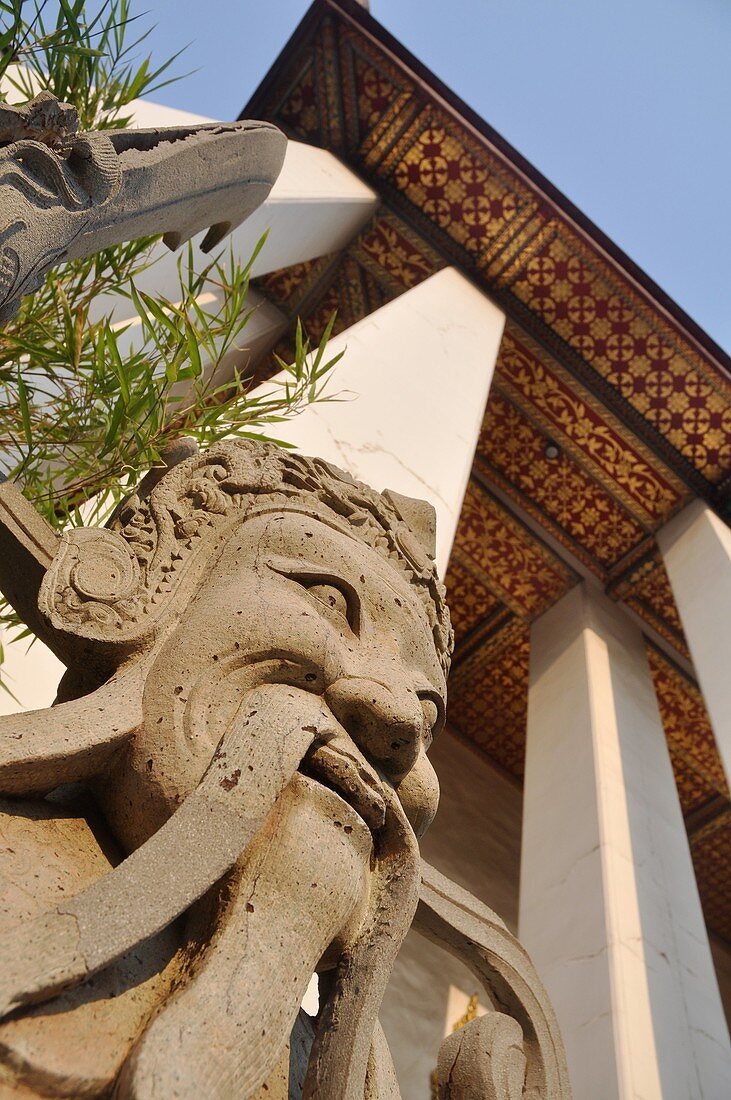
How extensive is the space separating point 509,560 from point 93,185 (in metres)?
3.97

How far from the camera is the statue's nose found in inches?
29.8

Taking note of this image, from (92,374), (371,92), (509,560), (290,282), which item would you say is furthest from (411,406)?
(290,282)

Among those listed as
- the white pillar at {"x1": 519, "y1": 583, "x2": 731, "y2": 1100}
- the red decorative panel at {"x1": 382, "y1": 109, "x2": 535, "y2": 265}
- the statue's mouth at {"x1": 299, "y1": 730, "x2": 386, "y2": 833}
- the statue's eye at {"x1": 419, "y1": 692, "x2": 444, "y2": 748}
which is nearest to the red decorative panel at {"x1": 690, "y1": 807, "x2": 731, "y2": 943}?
the white pillar at {"x1": 519, "y1": 583, "x2": 731, "y2": 1100}

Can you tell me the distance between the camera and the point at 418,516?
114 cm

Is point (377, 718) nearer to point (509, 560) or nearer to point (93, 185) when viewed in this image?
point (93, 185)

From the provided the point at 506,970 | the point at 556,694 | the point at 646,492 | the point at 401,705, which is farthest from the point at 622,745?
the point at 401,705

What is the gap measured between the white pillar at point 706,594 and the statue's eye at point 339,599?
6.74ft

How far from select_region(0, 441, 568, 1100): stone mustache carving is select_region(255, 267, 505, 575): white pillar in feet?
3.41

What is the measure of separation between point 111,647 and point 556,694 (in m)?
3.30

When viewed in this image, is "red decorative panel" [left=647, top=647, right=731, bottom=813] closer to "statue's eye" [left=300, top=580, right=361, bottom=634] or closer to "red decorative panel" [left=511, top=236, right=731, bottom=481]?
"red decorative panel" [left=511, top=236, right=731, bottom=481]

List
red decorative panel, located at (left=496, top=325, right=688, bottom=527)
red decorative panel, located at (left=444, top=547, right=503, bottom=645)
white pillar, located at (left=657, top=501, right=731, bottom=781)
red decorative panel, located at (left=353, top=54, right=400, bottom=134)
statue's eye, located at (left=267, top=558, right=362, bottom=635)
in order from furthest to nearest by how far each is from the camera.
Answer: red decorative panel, located at (left=444, top=547, right=503, bottom=645)
red decorative panel, located at (left=496, top=325, right=688, bottom=527)
red decorative panel, located at (left=353, top=54, right=400, bottom=134)
white pillar, located at (left=657, top=501, right=731, bottom=781)
statue's eye, located at (left=267, top=558, right=362, bottom=635)

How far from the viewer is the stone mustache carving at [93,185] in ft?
2.92

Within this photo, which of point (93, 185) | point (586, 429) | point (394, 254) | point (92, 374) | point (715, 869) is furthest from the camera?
point (715, 869)

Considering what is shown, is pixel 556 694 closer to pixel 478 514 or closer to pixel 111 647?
pixel 478 514
